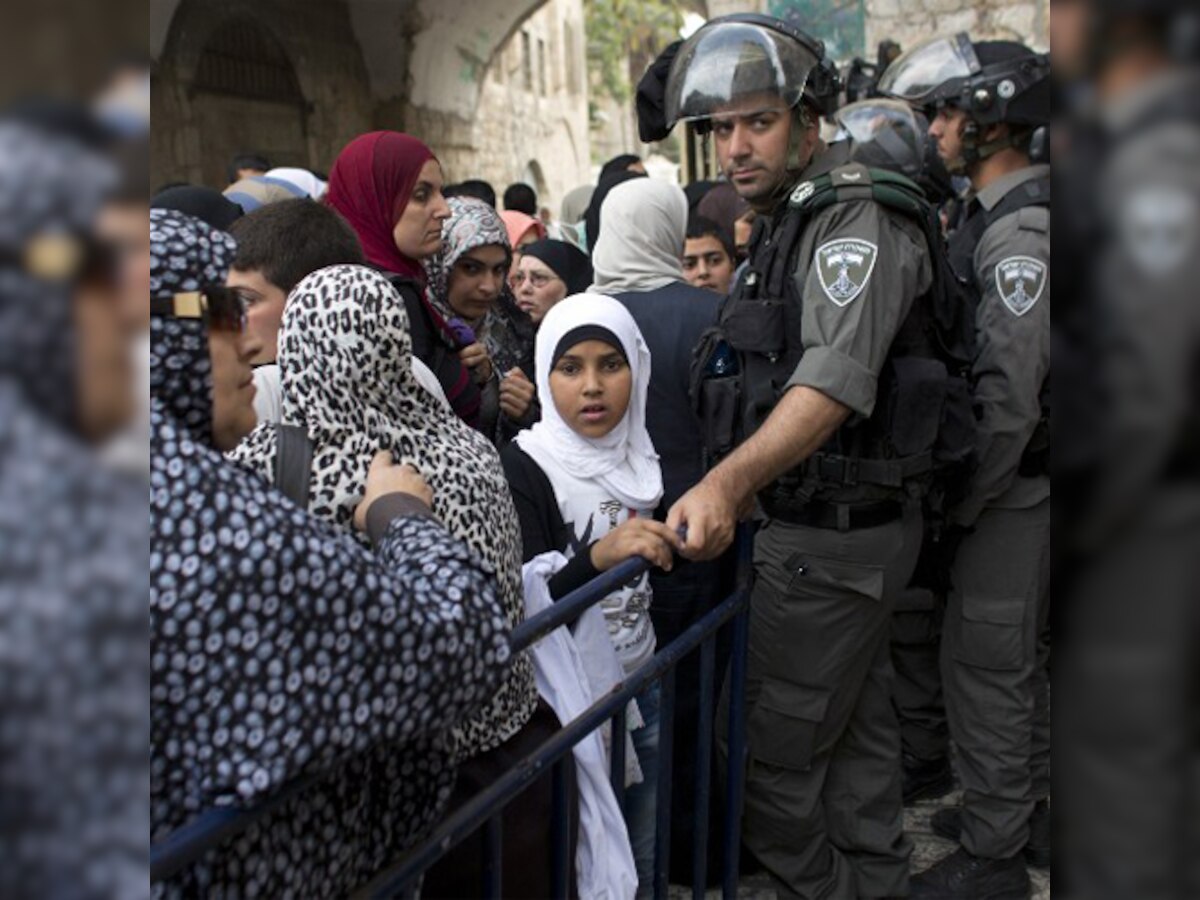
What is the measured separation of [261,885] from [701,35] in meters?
2.20

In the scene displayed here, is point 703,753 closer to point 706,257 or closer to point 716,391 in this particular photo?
point 716,391

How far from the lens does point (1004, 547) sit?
10.3ft

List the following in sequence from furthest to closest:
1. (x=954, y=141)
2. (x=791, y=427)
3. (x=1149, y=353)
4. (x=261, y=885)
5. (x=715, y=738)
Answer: (x=954, y=141)
(x=715, y=738)
(x=791, y=427)
(x=261, y=885)
(x=1149, y=353)

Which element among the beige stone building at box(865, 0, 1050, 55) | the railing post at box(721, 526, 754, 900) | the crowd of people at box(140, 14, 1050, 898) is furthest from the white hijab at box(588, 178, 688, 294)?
the beige stone building at box(865, 0, 1050, 55)

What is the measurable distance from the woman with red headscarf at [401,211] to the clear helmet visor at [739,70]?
31.9 inches

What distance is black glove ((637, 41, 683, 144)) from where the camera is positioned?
305 cm

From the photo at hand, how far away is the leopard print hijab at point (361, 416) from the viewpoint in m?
1.78

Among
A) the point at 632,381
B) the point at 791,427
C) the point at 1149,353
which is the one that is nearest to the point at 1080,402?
the point at 1149,353

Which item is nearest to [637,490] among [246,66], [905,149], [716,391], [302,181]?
[716,391]

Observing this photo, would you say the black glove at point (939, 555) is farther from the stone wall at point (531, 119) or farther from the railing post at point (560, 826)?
the stone wall at point (531, 119)

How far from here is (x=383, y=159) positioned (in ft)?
10.8

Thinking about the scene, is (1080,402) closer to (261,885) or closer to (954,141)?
(261,885)

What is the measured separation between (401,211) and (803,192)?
1.18 m

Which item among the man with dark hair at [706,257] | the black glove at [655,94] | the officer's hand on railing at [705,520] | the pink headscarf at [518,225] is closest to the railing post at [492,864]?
the officer's hand on railing at [705,520]
